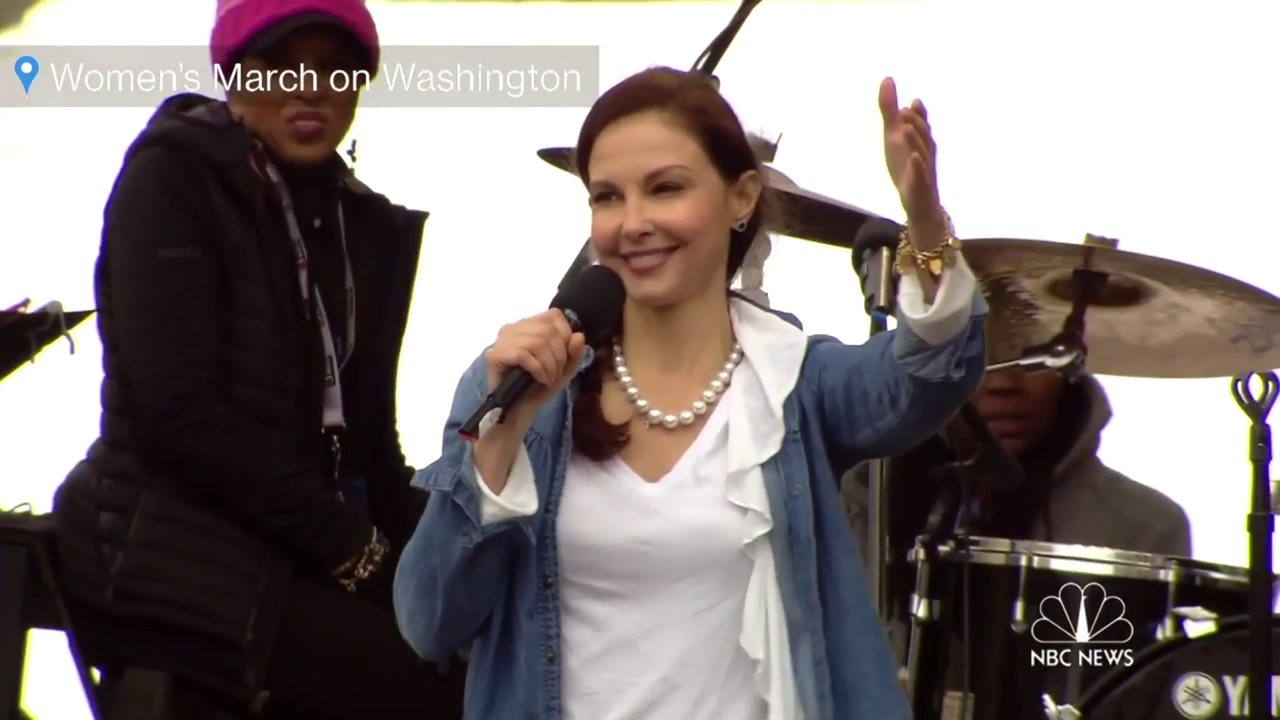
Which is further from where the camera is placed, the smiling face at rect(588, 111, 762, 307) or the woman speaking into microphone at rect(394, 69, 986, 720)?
the smiling face at rect(588, 111, 762, 307)

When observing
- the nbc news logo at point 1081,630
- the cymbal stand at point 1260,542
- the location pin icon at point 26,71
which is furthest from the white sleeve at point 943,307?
the location pin icon at point 26,71

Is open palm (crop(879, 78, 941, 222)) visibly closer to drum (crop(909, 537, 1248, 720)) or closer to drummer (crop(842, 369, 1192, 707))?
drum (crop(909, 537, 1248, 720))

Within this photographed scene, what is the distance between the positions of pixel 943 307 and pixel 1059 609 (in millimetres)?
1266

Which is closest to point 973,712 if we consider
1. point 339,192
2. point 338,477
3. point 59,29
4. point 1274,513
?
point 1274,513

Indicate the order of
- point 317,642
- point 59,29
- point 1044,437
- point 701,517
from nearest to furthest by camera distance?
point 701,517 → point 317,642 → point 1044,437 → point 59,29

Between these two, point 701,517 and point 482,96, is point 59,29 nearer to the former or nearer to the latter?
point 482,96

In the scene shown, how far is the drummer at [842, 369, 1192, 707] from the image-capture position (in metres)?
2.91

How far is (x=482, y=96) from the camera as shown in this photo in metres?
→ 3.36

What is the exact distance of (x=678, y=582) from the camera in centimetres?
148

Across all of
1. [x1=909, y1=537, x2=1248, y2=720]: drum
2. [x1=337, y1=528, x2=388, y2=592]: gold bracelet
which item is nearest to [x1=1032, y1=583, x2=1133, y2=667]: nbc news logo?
[x1=909, y1=537, x2=1248, y2=720]: drum

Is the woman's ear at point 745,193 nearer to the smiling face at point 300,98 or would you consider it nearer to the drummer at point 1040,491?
the smiling face at point 300,98

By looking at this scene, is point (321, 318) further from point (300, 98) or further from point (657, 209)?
point (657, 209)

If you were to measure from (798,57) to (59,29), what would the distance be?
137 centimetres

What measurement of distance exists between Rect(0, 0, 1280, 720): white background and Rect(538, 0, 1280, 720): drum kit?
23.6 inches
